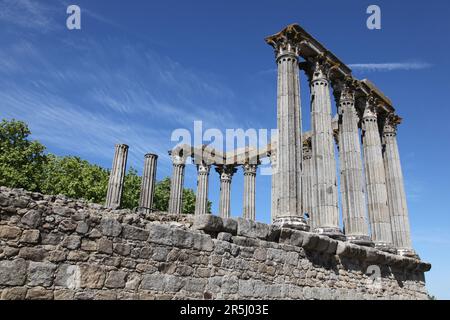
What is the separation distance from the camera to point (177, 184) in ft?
76.8

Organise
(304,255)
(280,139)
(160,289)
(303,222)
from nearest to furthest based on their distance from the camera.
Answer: (160,289) < (304,255) < (303,222) < (280,139)

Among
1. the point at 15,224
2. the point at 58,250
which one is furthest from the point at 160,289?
the point at 15,224

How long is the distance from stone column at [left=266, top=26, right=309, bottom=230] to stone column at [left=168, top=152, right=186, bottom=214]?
1175 centimetres

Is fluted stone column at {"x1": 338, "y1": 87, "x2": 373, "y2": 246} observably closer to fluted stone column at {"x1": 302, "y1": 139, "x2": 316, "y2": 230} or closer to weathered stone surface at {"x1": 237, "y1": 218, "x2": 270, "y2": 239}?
fluted stone column at {"x1": 302, "y1": 139, "x2": 316, "y2": 230}

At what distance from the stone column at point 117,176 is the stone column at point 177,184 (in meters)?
5.39

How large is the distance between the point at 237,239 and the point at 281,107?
247 inches

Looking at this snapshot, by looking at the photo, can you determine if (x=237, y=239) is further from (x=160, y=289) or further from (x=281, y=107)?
(x=281, y=107)

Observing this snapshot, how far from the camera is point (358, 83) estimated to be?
16.9 meters

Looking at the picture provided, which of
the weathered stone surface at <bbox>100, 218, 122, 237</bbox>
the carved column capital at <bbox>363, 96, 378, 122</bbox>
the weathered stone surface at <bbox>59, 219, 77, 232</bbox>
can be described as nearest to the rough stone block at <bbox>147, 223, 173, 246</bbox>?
the weathered stone surface at <bbox>100, 218, 122, 237</bbox>

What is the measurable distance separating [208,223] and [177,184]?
16.4 metres

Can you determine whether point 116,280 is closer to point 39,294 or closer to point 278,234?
point 39,294

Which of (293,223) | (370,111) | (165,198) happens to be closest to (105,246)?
(293,223)

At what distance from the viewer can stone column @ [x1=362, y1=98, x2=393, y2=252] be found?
15.7 metres

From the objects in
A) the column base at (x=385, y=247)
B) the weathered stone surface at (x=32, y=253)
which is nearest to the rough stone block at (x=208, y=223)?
the weathered stone surface at (x=32, y=253)
